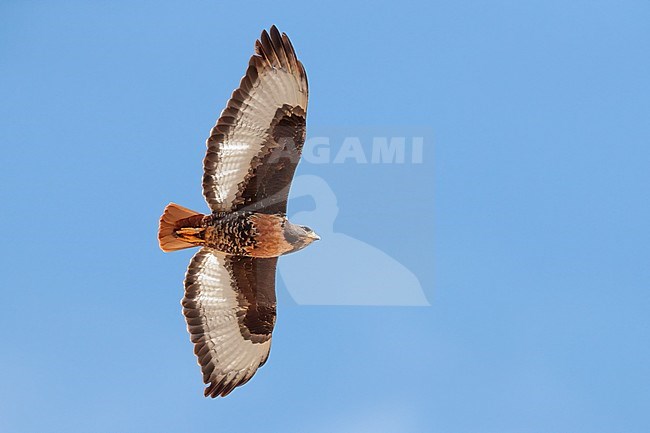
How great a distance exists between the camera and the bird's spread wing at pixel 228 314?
44.6ft

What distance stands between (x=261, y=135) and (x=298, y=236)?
1422mm

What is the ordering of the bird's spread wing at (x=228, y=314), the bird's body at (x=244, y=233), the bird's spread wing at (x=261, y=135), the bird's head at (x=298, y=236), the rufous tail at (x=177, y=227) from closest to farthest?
the bird's spread wing at (x=261, y=135)
the rufous tail at (x=177, y=227)
the bird's body at (x=244, y=233)
the bird's head at (x=298, y=236)
the bird's spread wing at (x=228, y=314)

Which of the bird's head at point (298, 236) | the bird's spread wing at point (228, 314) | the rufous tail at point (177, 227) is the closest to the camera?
the rufous tail at point (177, 227)

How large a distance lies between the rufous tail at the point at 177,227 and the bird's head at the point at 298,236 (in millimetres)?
1133

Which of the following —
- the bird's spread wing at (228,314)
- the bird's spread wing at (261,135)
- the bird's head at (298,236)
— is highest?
the bird's spread wing at (261,135)

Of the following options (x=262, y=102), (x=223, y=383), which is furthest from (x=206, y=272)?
(x=262, y=102)

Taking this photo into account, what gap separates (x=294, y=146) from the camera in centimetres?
1275

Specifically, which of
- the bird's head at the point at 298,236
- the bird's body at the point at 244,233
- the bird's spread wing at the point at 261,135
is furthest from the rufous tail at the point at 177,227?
the bird's head at the point at 298,236

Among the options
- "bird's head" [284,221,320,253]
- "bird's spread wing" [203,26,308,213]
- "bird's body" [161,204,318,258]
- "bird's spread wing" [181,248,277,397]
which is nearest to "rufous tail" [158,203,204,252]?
"bird's body" [161,204,318,258]

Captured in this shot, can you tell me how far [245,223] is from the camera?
1291 cm

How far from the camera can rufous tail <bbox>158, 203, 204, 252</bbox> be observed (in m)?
12.6

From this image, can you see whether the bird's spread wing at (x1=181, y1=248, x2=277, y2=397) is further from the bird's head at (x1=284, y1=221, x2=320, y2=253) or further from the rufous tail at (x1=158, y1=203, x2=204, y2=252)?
the bird's head at (x1=284, y1=221, x2=320, y2=253)

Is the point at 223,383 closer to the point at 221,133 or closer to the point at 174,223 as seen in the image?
the point at 174,223

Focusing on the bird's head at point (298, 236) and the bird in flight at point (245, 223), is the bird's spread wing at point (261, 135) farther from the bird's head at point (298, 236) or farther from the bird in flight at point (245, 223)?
the bird's head at point (298, 236)
